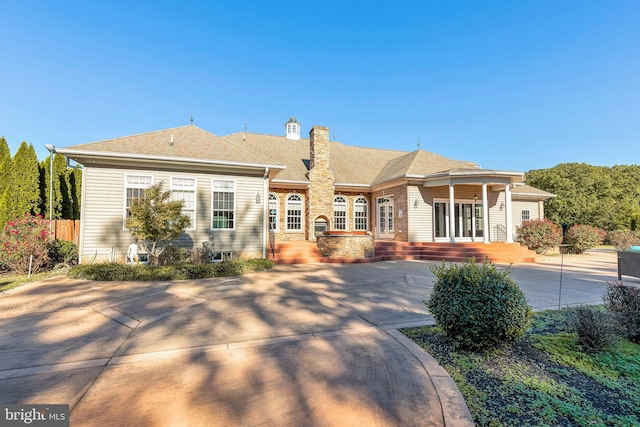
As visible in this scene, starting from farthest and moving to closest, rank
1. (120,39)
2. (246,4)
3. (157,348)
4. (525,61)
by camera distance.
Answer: (525,61)
(246,4)
(120,39)
(157,348)

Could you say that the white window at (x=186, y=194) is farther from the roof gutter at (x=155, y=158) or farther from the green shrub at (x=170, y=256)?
the green shrub at (x=170, y=256)

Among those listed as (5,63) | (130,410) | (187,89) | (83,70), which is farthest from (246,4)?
(130,410)

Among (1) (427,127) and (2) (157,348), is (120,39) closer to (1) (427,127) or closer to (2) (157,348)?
(2) (157,348)

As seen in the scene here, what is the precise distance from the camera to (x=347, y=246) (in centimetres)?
1253

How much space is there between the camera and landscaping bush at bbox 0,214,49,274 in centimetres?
861

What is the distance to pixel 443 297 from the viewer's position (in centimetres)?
352

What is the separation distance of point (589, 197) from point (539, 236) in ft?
61.7

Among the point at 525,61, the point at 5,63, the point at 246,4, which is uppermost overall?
the point at 246,4

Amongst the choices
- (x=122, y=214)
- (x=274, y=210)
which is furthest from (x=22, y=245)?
(x=274, y=210)

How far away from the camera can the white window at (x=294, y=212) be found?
15789 mm

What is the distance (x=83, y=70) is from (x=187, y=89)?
4.02 meters

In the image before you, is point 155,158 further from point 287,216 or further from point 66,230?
point 287,216

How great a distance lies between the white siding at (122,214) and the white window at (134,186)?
0.40ft

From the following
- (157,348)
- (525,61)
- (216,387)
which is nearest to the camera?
(216,387)
